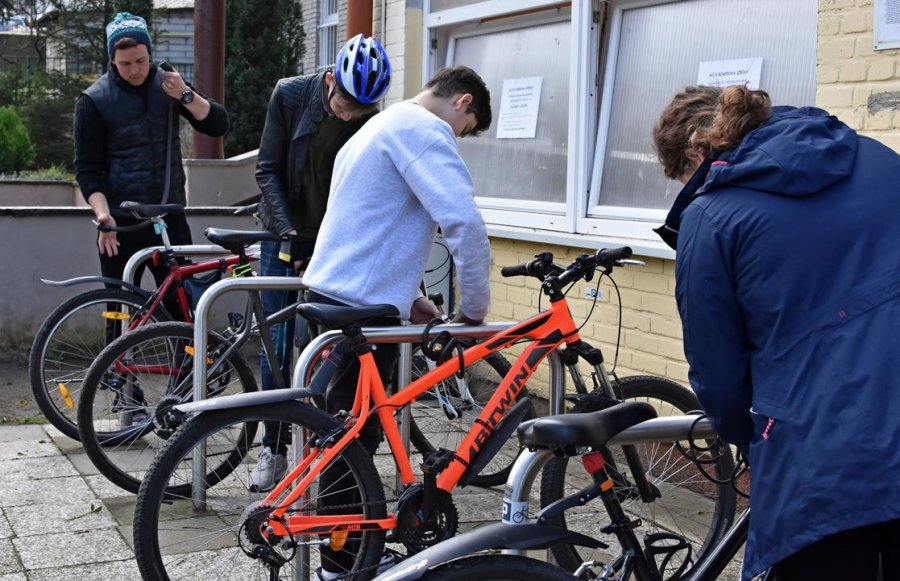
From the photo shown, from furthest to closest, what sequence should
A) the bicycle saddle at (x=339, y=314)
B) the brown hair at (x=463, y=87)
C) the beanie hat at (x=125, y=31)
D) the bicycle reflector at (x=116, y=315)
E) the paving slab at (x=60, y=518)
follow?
the beanie hat at (x=125, y=31) → the bicycle reflector at (x=116, y=315) → the paving slab at (x=60, y=518) → the brown hair at (x=463, y=87) → the bicycle saddle at (x=339, y=314)

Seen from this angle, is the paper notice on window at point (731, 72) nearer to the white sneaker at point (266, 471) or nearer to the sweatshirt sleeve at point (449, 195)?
the sweatshirt sleeve at point (449, 195)

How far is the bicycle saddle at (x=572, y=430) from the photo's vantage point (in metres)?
2.35

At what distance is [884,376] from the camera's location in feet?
6.95

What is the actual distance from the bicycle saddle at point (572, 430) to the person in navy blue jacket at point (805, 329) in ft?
0.67

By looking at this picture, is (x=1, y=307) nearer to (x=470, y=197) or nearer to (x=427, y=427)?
(x=427, y=427)

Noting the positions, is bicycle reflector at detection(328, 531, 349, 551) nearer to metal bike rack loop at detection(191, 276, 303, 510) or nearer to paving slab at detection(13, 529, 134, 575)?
metal bike rack loop at detection(191, 276, 303, 510)

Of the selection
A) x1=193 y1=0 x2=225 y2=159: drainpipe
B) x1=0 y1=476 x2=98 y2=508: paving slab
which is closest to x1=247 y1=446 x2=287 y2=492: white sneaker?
x1=0 y1=476 x2=98 y2=508: paving slab

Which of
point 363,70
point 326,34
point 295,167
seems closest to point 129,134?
point 295,167

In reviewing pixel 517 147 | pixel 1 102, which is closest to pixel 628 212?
pixel 517 147

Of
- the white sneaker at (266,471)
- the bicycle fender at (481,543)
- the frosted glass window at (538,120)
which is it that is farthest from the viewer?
the frosted glass window at (538,120)

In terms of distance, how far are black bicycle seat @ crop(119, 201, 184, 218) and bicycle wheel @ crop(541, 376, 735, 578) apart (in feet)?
8.27

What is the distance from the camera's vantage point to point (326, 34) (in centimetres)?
1994

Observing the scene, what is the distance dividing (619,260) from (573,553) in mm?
1109

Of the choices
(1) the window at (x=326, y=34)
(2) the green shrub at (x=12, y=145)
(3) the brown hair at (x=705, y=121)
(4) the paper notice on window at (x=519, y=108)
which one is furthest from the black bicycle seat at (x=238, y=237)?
(1) the window at (x=326, y=34)
